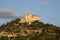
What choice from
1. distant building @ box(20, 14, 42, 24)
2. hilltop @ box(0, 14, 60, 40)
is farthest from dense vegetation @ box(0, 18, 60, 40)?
distant building @ box(20, 14, 42, 24)

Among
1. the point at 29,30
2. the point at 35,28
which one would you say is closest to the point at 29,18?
the point at 35,28

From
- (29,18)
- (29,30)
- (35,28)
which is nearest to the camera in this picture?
(29,30)

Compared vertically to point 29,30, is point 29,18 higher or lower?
higher

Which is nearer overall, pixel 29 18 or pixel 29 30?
pixel 29 30

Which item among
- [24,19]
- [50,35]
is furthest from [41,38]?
[24,19]

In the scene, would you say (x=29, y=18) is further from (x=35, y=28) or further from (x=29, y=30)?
(x=29, y=30)

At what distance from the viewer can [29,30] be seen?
4378 centimetres

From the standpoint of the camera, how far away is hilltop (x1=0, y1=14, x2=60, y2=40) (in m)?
40.8

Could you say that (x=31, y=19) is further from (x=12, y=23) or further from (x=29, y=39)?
(x=29, y=39)

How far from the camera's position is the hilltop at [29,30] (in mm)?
40781

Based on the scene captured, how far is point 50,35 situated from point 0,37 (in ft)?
23.8

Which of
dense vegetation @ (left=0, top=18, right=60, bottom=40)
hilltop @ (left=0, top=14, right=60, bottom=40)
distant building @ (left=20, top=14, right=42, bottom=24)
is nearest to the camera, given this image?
dense vegetation @ (left=0, top=18, right=60, bottom=40)

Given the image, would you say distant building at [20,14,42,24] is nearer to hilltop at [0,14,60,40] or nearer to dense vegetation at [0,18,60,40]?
hilltop at [0,14,60,40]

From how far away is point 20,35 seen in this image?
41750 millimetres
